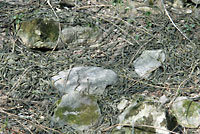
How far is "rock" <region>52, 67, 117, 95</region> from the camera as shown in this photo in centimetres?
308

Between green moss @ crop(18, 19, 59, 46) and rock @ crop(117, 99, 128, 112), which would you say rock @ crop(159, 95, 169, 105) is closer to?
rock @ crop(117, 99, 128, 112)

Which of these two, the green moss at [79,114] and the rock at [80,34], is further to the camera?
the rock at [80,34]

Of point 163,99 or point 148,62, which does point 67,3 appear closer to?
point 148,62

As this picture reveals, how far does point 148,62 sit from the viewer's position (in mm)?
3307

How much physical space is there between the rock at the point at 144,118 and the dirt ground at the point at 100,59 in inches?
4.9

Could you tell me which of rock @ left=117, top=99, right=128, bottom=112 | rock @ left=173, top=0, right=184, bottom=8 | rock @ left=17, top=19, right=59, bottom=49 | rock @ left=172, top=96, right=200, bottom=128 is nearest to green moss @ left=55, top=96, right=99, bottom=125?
rock @ left=117, top=99, right=128, bottom=112

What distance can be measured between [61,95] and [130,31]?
1214mm

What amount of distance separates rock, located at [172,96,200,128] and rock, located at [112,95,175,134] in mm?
201

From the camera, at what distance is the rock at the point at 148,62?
324 centimetres

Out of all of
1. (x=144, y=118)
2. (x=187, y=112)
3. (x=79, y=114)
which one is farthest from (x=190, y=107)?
(x=79, y=114)

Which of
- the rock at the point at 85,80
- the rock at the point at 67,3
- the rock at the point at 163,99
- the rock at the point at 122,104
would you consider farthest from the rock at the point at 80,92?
the rock at the point at 67,3

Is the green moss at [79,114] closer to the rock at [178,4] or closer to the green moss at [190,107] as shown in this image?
the green moss at [190,107]

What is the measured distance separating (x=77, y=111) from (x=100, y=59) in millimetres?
827

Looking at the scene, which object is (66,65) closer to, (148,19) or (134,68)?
(134,68)
